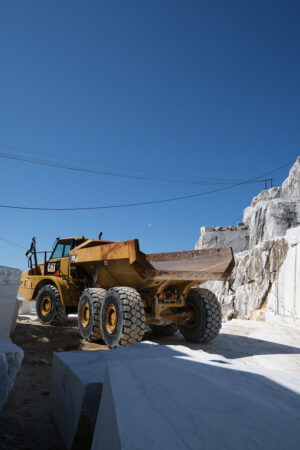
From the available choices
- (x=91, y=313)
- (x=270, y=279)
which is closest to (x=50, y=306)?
(x=91, y=313)

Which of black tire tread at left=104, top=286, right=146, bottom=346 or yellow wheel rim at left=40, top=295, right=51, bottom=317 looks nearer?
black tire tread at left=104, top=286, right=146, bottom=346

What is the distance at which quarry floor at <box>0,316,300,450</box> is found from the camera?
223 centimetres

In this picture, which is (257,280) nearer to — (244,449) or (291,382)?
(291,382)

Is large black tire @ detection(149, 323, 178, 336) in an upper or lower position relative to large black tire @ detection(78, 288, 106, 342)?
lower

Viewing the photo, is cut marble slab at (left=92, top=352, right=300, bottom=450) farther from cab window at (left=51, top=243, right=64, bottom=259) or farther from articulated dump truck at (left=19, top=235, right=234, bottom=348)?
cab window at (left=51, top=243, right=64, bottom=259)

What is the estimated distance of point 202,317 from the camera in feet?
19.2

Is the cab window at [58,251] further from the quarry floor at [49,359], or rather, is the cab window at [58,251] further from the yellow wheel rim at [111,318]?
the yellow wheel rim at [111,318]

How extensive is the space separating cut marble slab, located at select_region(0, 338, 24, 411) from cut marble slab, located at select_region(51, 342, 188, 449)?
1.26ft

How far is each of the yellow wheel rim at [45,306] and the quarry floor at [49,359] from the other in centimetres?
37

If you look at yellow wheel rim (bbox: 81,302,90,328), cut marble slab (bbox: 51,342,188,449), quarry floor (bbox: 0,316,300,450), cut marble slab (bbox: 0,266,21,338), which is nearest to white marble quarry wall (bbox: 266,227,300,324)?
quarry floor (bbox: 0,316,300,450)

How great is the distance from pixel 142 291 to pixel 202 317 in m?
1.24

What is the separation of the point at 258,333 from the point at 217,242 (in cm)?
2671

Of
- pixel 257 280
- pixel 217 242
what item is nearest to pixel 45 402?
pixel 257 280

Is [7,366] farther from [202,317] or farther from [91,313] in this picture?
[202,317]
